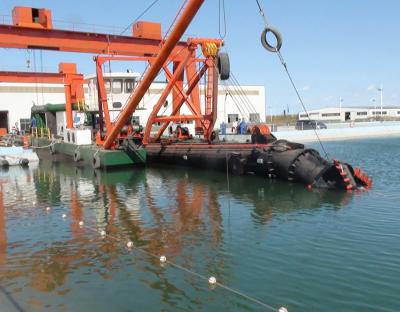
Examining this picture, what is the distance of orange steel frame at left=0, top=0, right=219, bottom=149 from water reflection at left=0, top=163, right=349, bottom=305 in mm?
2770

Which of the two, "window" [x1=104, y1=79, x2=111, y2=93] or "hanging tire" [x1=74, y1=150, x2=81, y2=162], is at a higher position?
"window" [x1=104, y1=79, x2=111, y2=93]

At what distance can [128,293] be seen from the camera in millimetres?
5984

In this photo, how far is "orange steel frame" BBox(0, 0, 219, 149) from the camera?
17.8 meters

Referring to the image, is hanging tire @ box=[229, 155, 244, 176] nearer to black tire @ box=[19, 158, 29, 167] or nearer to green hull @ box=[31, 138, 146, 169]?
green hull @ box=[31, 138, 146, 169]

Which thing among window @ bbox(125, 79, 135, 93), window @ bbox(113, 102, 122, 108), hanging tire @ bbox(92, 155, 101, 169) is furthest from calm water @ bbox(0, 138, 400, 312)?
window @ bbox(125, 79, 135, 93)

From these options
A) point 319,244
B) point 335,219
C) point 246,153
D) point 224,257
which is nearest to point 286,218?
point 335,219

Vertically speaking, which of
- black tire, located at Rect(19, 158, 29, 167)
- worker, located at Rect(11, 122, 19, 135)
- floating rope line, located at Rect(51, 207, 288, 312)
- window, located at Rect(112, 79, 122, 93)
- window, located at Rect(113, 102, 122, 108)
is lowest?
floating rope line, located at Rect(51, 207, 288, 312)

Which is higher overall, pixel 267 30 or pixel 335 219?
pixel 267 30

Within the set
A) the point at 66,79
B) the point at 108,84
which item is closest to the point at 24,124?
the point at 66,79

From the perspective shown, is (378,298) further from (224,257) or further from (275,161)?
(275,161)

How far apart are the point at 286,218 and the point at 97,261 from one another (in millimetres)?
4586

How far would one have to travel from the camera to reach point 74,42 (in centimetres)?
2412

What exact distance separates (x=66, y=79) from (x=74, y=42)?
3.68m

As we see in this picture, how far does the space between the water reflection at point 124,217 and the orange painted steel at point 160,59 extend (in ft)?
6.98
